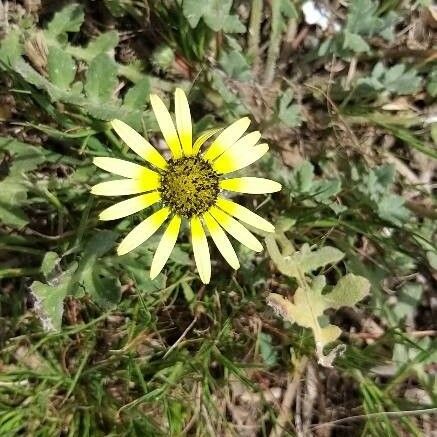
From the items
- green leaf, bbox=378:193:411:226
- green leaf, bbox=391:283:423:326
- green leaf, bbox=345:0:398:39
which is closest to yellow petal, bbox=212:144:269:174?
green leaf, bbox=378:193:411:226

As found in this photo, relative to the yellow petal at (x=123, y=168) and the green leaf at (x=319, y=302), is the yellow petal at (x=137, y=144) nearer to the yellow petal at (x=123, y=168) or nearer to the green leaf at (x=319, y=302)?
the yellow petal at (x=123, y=168)

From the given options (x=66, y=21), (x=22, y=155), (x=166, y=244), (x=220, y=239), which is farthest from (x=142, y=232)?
(x=66, y=21)

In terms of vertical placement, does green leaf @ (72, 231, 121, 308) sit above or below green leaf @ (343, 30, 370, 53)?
below

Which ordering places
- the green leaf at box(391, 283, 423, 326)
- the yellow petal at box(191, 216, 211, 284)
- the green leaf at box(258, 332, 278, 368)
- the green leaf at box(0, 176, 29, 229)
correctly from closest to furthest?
the yellow petal at box(191, 216, 211, 284) → the green leaf at box(0, 176, 29, 229) → the green leaf at box(258, 332, 278, 368) → the green leaf at box(391, 283, 423, 326)

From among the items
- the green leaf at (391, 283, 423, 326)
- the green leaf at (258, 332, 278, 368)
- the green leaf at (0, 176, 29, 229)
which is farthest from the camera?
the green leaf at (391, 283, 423, 326)

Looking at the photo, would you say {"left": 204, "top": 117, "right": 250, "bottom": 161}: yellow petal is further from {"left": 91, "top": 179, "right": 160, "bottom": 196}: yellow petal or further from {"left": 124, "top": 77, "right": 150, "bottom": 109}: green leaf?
{"left": 124, "top": 77, "right": 150, "bottom": 109}: green leaf

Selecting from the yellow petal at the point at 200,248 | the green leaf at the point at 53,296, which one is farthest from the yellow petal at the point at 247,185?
the green leaf at the point at 53,296

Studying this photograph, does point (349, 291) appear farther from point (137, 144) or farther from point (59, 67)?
point (59, 67)

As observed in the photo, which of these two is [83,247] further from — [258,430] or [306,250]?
[258,430]
